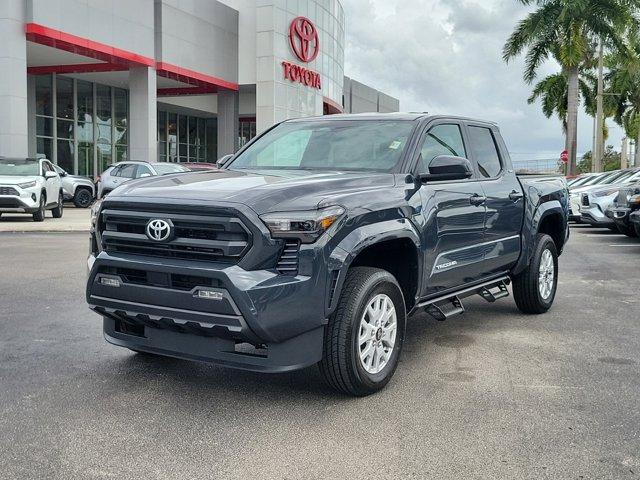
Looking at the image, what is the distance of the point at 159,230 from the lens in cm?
435

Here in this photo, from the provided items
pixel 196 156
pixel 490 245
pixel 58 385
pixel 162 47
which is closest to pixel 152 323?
pixel 58 385

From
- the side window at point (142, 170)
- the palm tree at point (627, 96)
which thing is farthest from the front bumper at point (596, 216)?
the palm tree at point (627, 96)

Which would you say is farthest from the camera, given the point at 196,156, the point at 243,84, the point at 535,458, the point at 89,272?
the point at 196,156

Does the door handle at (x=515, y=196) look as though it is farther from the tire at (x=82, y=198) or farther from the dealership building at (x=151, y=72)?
the tire at (x=82, y=198)

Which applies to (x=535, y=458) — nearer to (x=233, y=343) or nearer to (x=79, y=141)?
(x=233, y=343)

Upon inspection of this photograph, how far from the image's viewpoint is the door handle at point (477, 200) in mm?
5961

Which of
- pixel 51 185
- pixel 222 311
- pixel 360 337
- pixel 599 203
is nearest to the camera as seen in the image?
pixel 222 311

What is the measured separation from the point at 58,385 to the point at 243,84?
119 feet

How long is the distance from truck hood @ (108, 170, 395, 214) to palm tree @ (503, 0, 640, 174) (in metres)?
32.3

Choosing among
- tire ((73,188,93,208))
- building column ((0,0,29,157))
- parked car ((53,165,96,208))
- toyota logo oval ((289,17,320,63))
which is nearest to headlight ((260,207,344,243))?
building column ((0,0,29,157))

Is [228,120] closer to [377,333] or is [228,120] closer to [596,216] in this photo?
[596,216]

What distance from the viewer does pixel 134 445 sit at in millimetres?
3900

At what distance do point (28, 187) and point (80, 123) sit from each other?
60.2 feet

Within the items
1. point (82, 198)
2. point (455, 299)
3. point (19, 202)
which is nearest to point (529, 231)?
point (455, 299)
